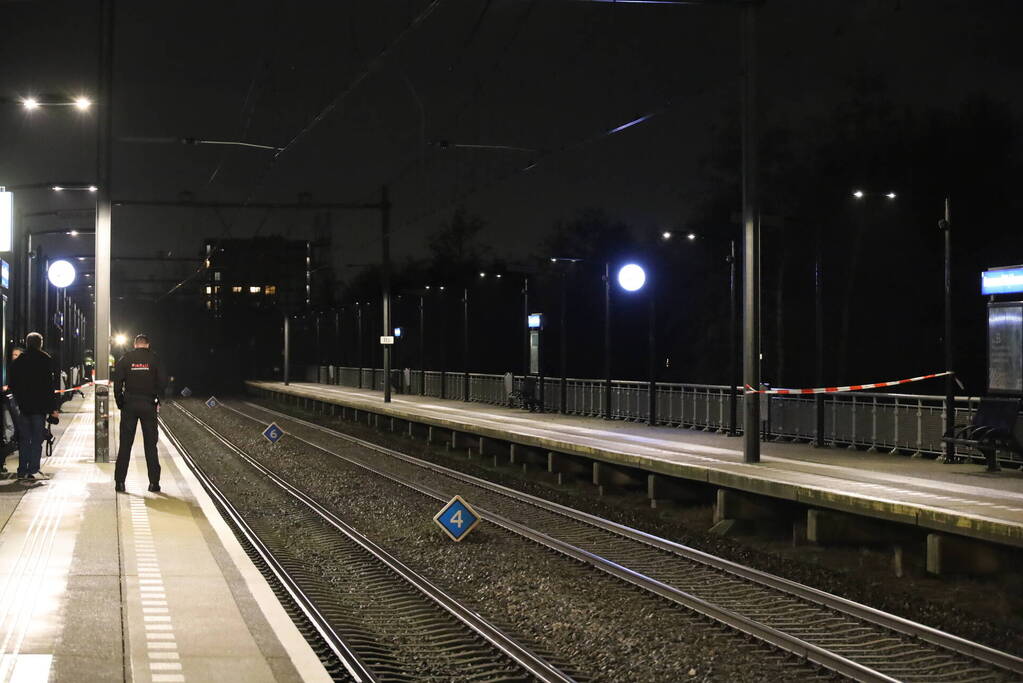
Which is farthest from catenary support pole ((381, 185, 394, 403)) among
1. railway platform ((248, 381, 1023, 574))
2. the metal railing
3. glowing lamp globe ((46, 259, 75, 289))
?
railway platform ((248, 381, 1023, 574))

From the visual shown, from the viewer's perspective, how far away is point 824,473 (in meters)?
15.2

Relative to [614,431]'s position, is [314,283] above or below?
above

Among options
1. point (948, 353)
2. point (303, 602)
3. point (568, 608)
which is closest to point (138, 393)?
point (303, 602)

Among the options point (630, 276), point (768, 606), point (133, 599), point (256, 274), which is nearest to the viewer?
point (133, 599)

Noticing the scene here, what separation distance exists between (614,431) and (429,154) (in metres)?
Answer: 6.66

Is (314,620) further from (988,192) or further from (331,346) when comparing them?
(331,346)

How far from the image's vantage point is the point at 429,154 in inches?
975

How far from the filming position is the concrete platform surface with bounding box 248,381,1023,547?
433 inches

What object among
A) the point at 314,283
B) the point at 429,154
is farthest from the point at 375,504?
the point at 314,283

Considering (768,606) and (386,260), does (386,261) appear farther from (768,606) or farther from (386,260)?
(768,606)

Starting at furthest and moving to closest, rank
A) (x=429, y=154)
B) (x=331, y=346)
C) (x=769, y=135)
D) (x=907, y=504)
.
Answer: (x=331, y=346)
(x=769, y=135)
(x=429, y=154)
(x=907, y=504)

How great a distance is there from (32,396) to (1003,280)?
12040mm

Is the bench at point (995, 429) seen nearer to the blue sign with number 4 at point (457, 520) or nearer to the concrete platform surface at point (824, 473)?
the concrete platform surface at point (824, 473)

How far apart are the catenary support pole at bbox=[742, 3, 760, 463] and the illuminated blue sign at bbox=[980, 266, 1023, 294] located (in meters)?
2.91
